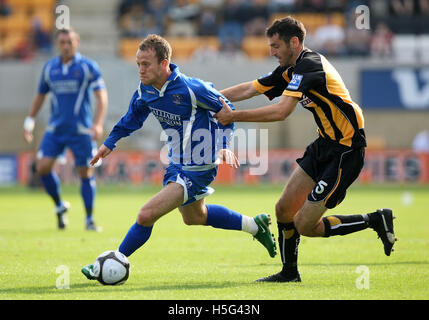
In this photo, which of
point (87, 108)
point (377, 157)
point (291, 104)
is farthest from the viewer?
point (377, 157)

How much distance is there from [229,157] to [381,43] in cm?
1801

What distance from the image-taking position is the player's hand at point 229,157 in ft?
20.4

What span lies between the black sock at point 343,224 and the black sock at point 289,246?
0.32 meters

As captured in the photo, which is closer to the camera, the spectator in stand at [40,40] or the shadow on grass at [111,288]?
the shadow on grass at [111,288]

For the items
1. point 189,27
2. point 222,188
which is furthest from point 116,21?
point 222,188

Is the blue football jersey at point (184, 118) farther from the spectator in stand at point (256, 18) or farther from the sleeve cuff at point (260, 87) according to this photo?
the spectator in stand at point (256, 18)

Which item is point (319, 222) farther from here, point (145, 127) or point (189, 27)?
point (189, 27)

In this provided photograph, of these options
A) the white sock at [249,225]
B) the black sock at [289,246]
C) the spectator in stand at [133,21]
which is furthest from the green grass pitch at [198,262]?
the spectator in stand at [133,21]

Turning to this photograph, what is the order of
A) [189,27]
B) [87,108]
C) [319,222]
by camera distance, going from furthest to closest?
[189,27] < [87,108] < [319,222]

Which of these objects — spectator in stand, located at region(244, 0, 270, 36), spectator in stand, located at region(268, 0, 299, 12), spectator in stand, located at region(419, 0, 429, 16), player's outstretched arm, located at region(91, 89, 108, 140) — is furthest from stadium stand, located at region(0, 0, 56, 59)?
player's outstretched arm, located at region(91, 89, 108, 140)

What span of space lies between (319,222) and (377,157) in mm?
15101

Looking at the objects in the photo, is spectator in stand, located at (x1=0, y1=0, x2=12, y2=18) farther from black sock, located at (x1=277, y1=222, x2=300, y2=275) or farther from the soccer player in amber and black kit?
black sock, located at (x1=277, y1=222, x2=300, y2=275)

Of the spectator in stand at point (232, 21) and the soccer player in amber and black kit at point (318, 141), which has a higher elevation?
the spectator in stand at point (232, 21)

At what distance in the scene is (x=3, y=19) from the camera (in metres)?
25.7
